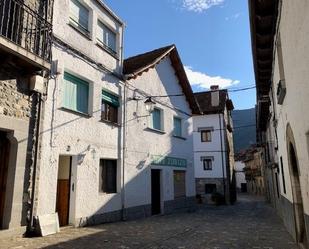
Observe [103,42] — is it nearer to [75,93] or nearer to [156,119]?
[75,93]

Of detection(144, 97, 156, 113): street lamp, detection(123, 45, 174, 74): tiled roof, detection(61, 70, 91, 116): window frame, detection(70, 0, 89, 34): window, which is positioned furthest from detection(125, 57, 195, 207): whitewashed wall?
detection(70, 0, 89, 34): window

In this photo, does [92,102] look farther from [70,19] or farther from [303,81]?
[303,81]

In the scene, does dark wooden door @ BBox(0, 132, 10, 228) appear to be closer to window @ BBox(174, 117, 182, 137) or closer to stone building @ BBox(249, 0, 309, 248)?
stone building @ BBox(249, 0, 309, 248)

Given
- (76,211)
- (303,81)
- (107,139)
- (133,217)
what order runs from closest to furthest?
1. (303,81)
2. (76,211)
3. (107,139)
4. (133,217)

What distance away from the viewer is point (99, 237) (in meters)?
8.13

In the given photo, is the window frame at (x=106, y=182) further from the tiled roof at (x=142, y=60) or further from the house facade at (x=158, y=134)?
the tiled roof at (x=142, y=60)

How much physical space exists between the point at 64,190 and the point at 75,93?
3327 mm

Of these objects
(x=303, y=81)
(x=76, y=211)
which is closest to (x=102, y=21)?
(x=76, y=211)

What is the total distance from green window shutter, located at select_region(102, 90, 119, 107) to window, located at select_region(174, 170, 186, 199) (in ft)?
20.8

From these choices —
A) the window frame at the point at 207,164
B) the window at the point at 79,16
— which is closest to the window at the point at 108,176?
the window at the point at 79,16

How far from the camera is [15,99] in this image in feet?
25.6

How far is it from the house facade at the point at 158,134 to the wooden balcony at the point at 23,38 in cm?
513

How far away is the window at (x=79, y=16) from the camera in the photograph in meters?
10.7

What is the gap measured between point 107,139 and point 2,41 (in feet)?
18.8
